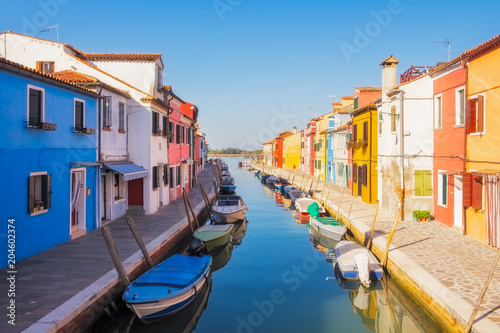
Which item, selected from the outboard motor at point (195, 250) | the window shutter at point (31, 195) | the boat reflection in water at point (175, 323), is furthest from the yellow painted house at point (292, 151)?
the window shutter at point (31, 195)

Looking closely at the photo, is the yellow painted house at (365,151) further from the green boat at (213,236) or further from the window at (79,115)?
the window at (79,115)

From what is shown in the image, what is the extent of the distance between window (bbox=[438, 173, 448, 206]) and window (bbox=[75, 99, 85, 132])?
15572 millimetres

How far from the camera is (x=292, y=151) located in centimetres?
7050

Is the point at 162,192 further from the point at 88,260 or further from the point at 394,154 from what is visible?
the point at 394,154

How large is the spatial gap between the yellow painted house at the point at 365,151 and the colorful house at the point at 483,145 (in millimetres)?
9773

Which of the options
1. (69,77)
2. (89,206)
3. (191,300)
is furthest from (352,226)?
(69,77)

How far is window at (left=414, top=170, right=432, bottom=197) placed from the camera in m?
17.8

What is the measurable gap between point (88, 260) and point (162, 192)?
11795mm

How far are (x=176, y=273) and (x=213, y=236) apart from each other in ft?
21.4

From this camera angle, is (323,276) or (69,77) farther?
(69,77)

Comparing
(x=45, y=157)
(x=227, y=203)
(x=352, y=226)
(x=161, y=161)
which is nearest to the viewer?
(x=45, y=157)

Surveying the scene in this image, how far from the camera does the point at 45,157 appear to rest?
40.0ft

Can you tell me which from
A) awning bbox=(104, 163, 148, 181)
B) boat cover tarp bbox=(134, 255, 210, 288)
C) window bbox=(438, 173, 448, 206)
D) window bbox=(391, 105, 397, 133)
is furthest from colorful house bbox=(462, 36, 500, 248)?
awning bbox=(104, 163, 148, 181)

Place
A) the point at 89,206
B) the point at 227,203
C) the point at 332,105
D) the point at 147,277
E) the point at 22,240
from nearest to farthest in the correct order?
the point at 147,277 < the point at 22,240 < the point at 89,206 < the point at 227,203 < the point at 332,105
